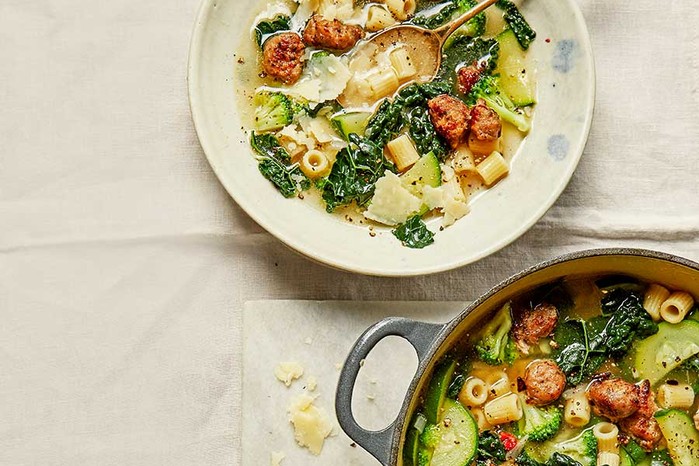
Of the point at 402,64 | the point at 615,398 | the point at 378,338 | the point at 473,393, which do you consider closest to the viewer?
the point at 378,338

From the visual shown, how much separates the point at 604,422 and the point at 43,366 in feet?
6.38

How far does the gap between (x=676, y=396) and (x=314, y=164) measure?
1.43 metres

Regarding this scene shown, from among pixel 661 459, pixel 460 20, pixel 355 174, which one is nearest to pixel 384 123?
pixel 355 174

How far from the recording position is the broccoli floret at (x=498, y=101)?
3217mm

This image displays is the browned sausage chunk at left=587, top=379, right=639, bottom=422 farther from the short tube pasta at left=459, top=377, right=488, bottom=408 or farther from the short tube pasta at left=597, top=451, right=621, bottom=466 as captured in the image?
the short tube pasta at left=459, top=377, right=488, bottom=408

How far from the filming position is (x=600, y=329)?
3025mm

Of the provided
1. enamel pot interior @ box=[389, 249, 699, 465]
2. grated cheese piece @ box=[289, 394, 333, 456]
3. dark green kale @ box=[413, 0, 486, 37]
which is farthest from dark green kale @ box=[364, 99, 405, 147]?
grated cheese piece @ box=[289, 394, 333, 456]

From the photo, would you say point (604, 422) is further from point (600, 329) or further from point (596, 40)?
point (596, 40)

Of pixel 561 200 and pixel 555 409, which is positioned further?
pixel 561 200

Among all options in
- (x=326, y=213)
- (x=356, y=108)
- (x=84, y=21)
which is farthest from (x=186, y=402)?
(x=84, y=21)

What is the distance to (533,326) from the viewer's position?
300 centimetres

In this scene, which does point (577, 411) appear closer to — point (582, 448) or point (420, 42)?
point (582, 448)

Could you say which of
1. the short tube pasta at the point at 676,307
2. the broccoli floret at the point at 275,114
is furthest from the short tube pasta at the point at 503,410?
the broccoli floret at the point at 275,114

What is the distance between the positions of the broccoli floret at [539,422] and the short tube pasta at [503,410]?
3 cm
